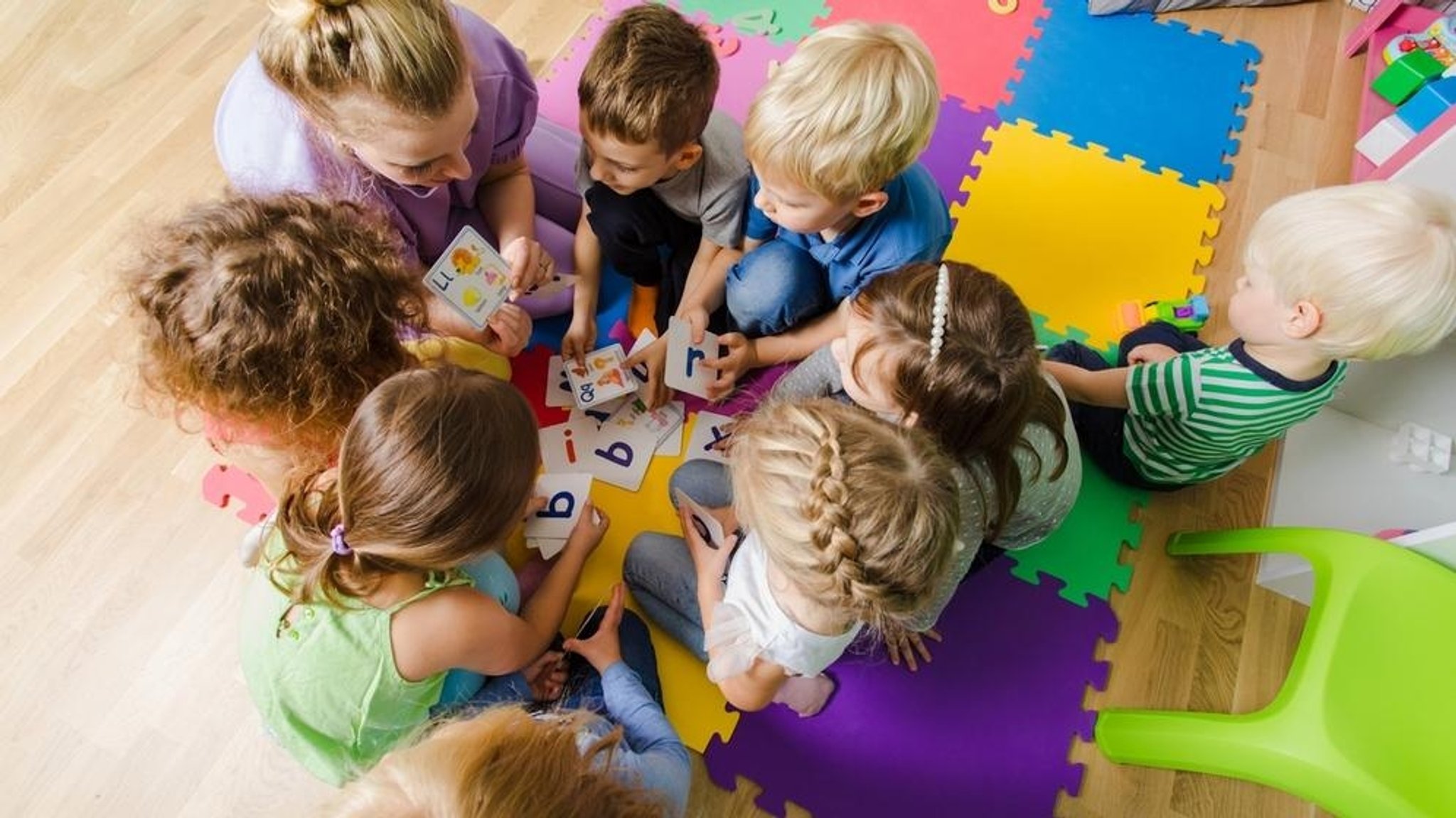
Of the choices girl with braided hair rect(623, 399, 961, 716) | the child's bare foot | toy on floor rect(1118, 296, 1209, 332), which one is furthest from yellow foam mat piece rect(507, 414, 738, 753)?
toy on floor rect(1118, 296, 1209, 332)

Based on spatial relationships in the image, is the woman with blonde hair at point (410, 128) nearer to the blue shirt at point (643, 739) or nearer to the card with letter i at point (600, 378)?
the card with letter i at point (600, 378)

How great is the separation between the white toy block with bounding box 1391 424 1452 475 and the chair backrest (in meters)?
0.53

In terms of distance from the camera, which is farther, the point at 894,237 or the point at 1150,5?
the point at 1150,5

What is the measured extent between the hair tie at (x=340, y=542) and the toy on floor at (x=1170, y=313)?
1.83m

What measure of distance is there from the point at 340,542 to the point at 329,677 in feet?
0.93

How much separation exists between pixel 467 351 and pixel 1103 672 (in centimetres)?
154

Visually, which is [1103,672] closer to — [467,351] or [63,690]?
[467,351]

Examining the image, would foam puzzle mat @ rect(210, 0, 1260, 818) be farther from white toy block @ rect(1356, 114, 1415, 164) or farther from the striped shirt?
white toy block @ rect(1356, 114, 1415, 164)

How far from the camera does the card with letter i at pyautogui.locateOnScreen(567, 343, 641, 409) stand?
188cm

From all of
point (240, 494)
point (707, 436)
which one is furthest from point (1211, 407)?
point (240, 494)

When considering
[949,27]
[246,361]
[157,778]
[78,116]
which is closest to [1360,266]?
[949,27]

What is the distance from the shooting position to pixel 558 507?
69.4 inches

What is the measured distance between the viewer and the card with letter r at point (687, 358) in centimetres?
184

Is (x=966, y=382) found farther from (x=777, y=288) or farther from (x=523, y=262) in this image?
(x=523, y=262)
